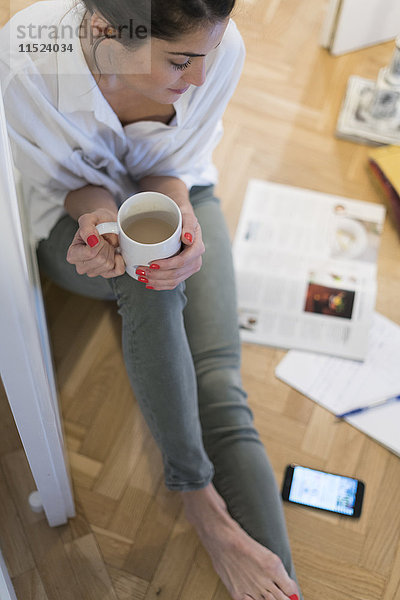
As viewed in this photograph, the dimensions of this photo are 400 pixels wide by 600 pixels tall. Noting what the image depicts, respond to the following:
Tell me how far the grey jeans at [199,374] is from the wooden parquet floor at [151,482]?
12 cm

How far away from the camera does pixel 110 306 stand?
133cm

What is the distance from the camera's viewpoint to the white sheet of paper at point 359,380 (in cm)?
123

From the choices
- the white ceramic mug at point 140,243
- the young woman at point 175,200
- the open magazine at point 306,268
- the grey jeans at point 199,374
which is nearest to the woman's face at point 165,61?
the young woman at point 175,200

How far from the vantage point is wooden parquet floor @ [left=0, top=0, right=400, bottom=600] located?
1055 mm

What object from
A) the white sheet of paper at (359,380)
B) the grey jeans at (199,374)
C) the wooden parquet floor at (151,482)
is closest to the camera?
the grey jeans at (199,374)

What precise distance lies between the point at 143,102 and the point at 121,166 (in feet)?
0.36

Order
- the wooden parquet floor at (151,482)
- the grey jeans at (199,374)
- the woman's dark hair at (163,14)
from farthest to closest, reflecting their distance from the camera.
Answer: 1. the wooden parquet floor at (151,482)
2. the grey jeans at (199,374)
3. the woman's dark hair at (163,14)

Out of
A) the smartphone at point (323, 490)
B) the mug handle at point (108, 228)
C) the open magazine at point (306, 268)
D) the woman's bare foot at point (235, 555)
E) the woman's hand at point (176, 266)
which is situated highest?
the mug handle at point (108, 228)

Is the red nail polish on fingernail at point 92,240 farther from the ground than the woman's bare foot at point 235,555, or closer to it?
farther from the ground

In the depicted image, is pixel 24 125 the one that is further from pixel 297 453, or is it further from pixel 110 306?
pixel 297 453

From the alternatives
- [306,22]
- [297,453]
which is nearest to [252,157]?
[306,22]

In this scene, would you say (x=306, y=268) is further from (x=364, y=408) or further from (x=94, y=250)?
(x=94, y=250)

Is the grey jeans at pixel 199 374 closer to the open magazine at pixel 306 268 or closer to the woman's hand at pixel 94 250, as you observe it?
the woman's hand at pixel 94 250

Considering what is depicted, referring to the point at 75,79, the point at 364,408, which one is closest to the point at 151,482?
the point at 364,408
